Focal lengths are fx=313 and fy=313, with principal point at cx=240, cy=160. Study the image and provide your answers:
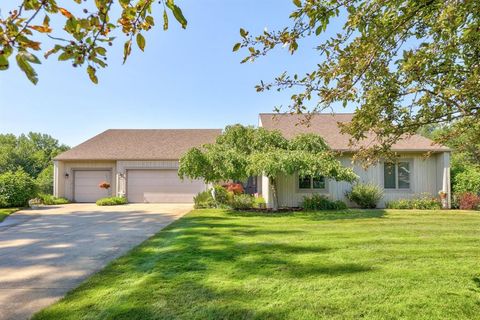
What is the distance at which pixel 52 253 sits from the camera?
6.18 m

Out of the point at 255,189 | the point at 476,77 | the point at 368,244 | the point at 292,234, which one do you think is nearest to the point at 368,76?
the point at 476,77

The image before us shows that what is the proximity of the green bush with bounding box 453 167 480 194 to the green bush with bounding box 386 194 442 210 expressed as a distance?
4.11 ft

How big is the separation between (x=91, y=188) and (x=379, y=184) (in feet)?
55.2

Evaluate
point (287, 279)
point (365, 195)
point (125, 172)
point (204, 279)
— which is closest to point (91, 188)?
point (125, 172)

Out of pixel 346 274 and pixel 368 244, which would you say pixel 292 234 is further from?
pixel 346 274

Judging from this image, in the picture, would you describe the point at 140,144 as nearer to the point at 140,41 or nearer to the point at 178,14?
the point at 140,41

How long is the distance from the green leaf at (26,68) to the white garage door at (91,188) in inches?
779

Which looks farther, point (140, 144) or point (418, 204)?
point (140, 144)

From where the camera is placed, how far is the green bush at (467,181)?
14.3 m

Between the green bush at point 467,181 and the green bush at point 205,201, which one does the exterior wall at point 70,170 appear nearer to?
the green bush at point 205,201

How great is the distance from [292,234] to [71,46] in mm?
6781

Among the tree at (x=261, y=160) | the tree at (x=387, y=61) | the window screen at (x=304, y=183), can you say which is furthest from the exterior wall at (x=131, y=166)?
the tree at (x=387, y=61)

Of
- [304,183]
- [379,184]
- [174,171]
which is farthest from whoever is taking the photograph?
[174,171]

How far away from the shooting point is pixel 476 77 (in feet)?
11.1
